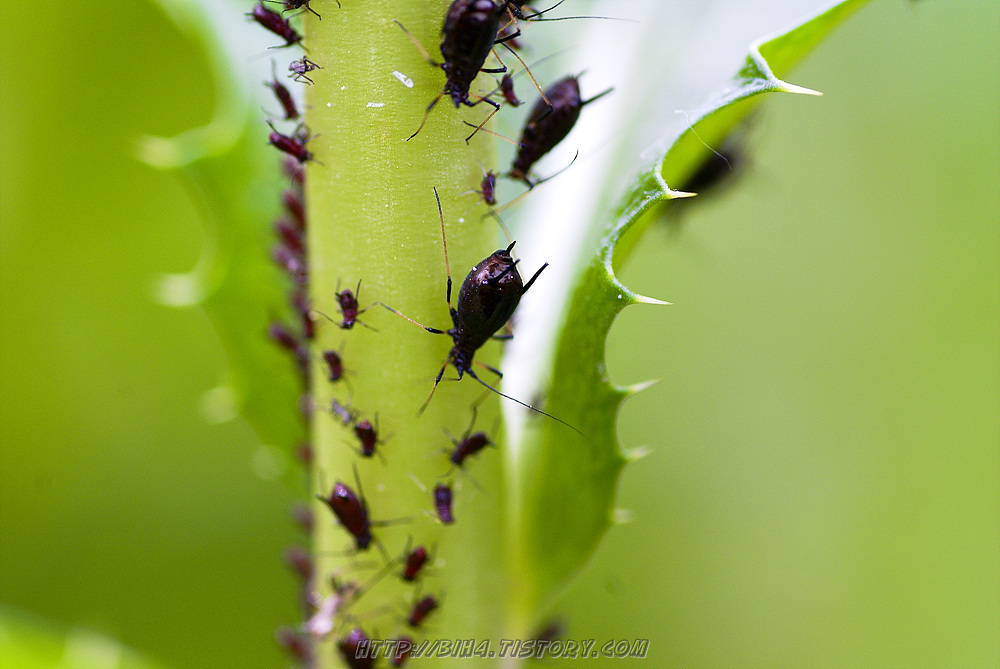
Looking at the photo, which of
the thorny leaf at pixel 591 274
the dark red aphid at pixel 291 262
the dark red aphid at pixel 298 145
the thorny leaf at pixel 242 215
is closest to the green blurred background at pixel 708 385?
the thorny leaf at pixel 591 274

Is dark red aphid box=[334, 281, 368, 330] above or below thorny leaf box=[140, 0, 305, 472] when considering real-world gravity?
above

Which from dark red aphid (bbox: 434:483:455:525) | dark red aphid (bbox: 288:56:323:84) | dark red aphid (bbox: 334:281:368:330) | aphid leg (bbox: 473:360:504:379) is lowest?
dark red aphid (bbox: 434:483:455:525)

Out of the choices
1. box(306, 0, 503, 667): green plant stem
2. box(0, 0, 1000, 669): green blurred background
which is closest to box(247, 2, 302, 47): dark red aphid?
box(306, 0, 503, 667): green plant stem

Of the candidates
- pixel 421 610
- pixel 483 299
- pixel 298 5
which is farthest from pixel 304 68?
pixel 421 610

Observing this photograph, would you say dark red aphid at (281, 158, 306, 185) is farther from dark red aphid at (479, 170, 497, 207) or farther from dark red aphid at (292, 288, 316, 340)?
dark red aphid at (479, 170, 497, 207)

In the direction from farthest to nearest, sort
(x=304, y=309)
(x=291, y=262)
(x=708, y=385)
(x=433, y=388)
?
(x=708, y=385) → (x=291, y=262) → (x=304, y=309) → (x=433, y=388)

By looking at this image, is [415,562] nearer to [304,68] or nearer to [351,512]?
[351,512]

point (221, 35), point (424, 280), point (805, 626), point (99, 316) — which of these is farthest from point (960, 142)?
point (99, 316)
